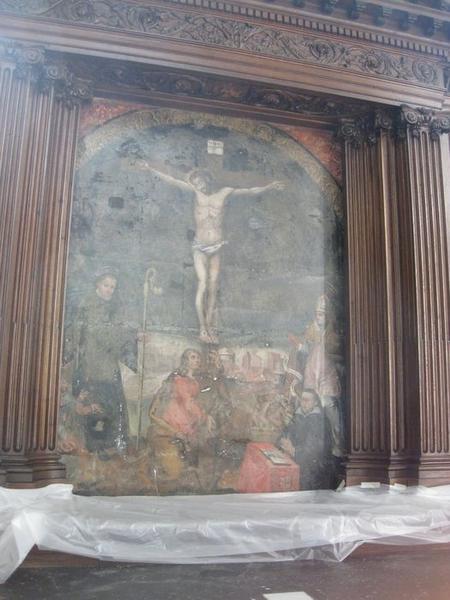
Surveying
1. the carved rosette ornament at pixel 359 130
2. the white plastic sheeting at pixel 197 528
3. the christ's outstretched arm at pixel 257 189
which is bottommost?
the white plastic sheeting at pixel 197 528

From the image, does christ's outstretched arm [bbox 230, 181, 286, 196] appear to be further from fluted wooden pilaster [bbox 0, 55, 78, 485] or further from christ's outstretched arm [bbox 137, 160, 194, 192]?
fluted wooden pilaster [bbox 0, 55, 78, 485]

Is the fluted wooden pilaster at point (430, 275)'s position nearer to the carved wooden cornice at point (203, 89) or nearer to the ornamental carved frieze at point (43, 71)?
the carved wooden cornice at point (203, 89)

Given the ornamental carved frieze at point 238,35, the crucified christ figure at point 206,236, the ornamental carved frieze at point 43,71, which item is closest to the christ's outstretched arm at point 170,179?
the crucified christ figure at point 206,236

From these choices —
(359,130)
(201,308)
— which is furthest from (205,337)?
(359,130)

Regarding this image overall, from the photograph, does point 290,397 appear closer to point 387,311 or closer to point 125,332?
point 387,311

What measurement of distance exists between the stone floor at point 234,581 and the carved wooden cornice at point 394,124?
445cm

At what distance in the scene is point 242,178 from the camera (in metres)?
6.89

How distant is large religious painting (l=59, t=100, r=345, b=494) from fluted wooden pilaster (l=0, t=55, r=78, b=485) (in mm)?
250

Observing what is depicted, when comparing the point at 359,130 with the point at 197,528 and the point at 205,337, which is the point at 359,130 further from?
the point at 197,528

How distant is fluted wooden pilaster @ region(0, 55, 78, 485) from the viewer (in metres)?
5.41

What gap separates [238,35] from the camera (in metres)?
6.48

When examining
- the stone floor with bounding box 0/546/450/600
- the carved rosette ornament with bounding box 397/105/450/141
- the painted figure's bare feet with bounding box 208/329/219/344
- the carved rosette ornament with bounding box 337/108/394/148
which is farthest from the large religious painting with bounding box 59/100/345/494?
the stone floor with bounding box 0/546/450/600

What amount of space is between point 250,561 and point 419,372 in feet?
9.10

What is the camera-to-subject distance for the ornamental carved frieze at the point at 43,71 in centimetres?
589
